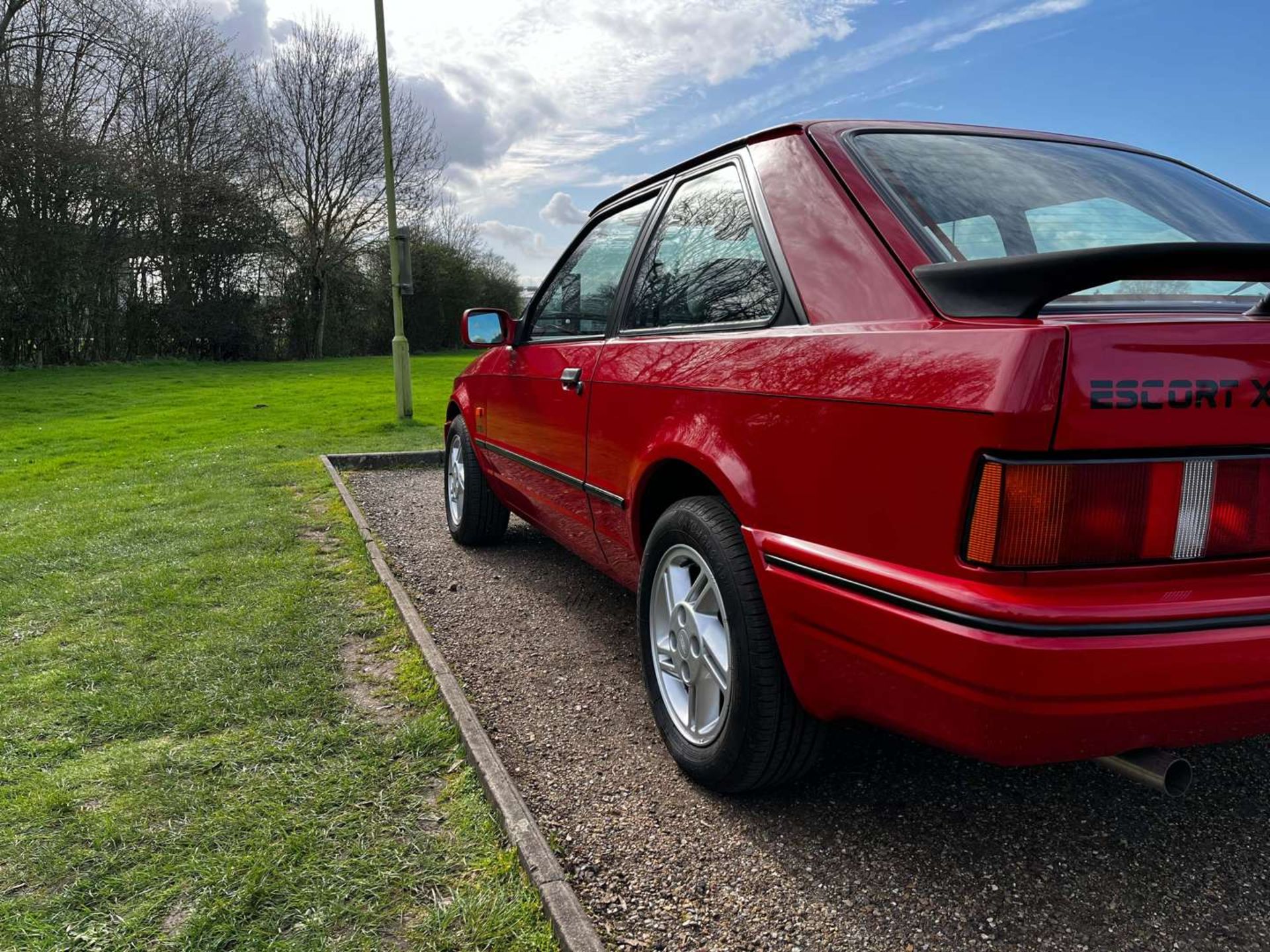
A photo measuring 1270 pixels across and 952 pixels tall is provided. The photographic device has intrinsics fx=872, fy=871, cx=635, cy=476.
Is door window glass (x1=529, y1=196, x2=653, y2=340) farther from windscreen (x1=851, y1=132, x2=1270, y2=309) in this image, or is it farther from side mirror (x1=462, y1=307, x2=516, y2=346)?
windscreen (x1=851, y1=132, x2=1270, y2=309)

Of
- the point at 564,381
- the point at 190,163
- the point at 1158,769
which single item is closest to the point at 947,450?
the point at 1158,769

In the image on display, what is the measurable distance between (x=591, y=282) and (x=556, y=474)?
0.79 m

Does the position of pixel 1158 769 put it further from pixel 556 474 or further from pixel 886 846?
pixel 556 474

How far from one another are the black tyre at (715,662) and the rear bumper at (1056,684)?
1.20 feet

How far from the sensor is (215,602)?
4.04m

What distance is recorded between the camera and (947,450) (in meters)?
1.57

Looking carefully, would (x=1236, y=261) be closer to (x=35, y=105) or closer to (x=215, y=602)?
(x=215, y=602)

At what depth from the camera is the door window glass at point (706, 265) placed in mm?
2330

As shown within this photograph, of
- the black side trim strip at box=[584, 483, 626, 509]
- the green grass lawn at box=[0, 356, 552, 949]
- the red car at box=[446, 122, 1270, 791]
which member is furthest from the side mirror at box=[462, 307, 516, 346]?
the red car at box=[446, 122, 1270, 791]

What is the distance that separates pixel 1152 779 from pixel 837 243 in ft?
4.21

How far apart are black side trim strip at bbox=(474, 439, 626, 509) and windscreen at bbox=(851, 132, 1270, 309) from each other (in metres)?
1.27

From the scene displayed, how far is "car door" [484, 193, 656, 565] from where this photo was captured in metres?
3.24

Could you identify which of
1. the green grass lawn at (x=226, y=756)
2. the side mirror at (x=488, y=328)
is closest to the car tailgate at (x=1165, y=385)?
the green grass lawn at (x=226, y=756)

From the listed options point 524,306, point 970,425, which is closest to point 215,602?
point 524,306
